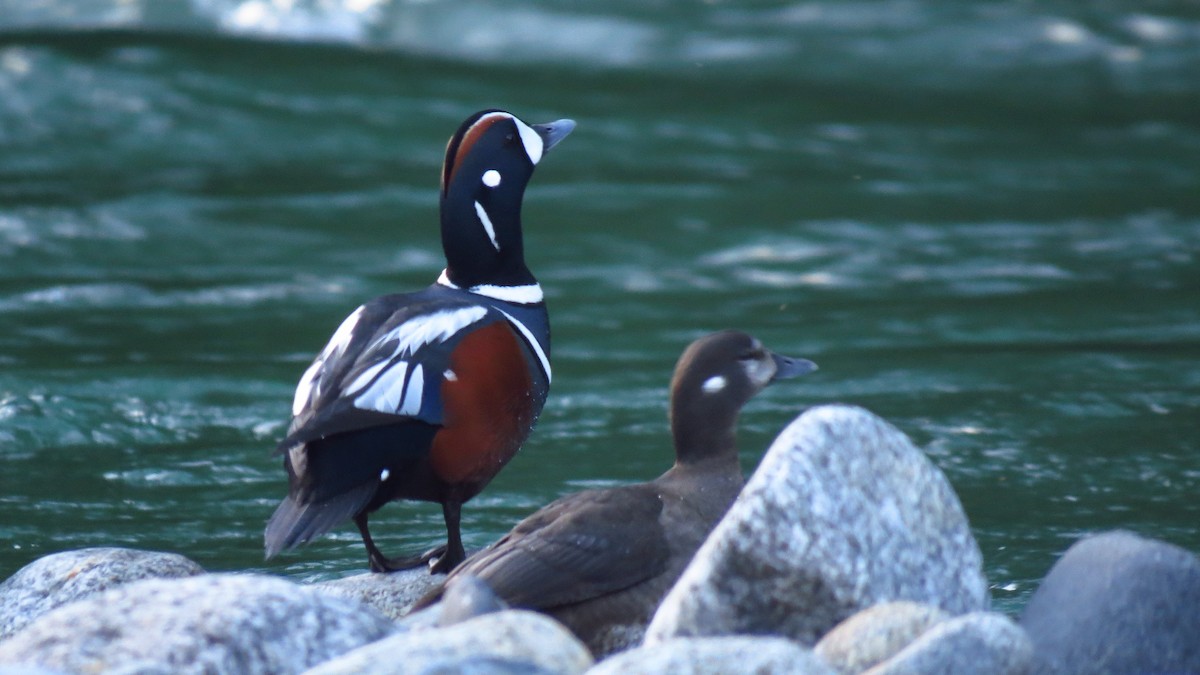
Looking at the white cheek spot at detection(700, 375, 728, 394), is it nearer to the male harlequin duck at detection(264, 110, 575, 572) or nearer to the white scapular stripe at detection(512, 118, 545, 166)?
the male harlequin duck at detection(264, 110, 575, 572)

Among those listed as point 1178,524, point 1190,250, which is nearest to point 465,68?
point 1190,250

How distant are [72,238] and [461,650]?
9.96 meters

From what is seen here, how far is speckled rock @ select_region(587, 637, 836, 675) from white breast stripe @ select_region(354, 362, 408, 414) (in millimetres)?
1787

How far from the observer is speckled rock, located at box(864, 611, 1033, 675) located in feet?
12.6

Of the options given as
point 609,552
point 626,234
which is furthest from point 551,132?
point 626,234

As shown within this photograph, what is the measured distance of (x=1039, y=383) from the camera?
30.9ft

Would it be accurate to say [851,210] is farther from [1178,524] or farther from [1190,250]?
[1178,524]

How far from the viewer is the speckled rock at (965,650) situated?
384 centimetres

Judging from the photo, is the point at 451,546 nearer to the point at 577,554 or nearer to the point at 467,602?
the point at 577,554

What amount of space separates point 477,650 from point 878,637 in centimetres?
99

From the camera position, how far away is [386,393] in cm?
543

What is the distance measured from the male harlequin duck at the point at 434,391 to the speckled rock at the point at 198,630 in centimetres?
95

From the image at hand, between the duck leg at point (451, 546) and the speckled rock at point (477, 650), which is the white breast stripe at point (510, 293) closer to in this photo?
the duck leg at point (451, 546)

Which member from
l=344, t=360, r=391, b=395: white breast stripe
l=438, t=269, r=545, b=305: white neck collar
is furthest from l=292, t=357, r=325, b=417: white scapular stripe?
l=438, t=269, r=545, b=305: white neck collar
